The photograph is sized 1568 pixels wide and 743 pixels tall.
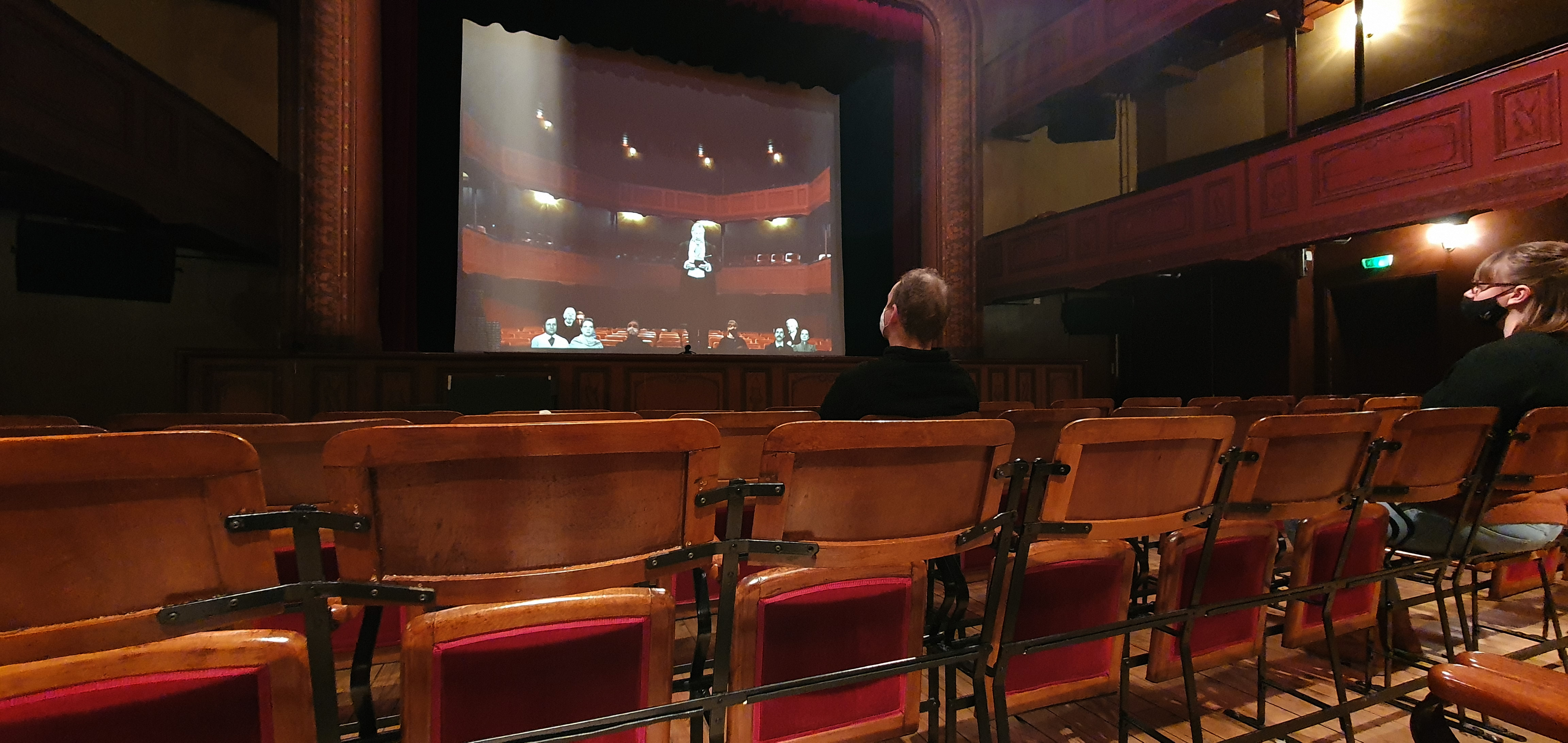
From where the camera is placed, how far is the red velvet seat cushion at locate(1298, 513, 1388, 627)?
173 cm

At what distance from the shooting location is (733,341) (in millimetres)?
7406

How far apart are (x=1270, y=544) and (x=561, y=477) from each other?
178 centimetres

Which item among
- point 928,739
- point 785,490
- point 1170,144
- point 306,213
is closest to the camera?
point 785,490

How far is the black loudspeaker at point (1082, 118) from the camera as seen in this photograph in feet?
27.0

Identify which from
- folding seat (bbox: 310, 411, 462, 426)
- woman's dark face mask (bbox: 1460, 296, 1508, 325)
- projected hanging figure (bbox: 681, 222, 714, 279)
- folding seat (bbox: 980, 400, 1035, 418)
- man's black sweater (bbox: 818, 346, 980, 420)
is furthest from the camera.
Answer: projected hanging figure (bbox: 681, 222, 714, 279)

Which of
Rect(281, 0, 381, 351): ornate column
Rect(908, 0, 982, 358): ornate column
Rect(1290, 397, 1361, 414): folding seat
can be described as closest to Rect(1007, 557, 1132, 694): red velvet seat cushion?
Rect(1290, 397, 1361, 414): folding seat

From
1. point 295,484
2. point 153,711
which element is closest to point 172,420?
point 295,484

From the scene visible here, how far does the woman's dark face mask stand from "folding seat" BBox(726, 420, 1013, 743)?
6.79 ft

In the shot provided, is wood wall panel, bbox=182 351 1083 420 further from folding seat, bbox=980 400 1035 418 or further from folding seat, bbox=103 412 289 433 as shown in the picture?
folding seat, bbox=103 412 289 433

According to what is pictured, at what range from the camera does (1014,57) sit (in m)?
8.18

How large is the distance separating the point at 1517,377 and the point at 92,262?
8.62 metres

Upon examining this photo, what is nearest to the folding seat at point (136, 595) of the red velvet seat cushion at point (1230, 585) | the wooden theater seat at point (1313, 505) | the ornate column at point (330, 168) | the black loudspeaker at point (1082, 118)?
the wooden theater seat at point (1313, 505)

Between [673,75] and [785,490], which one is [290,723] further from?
[673,75]

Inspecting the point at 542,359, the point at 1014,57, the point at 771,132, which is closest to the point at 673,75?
the point at 771,132
